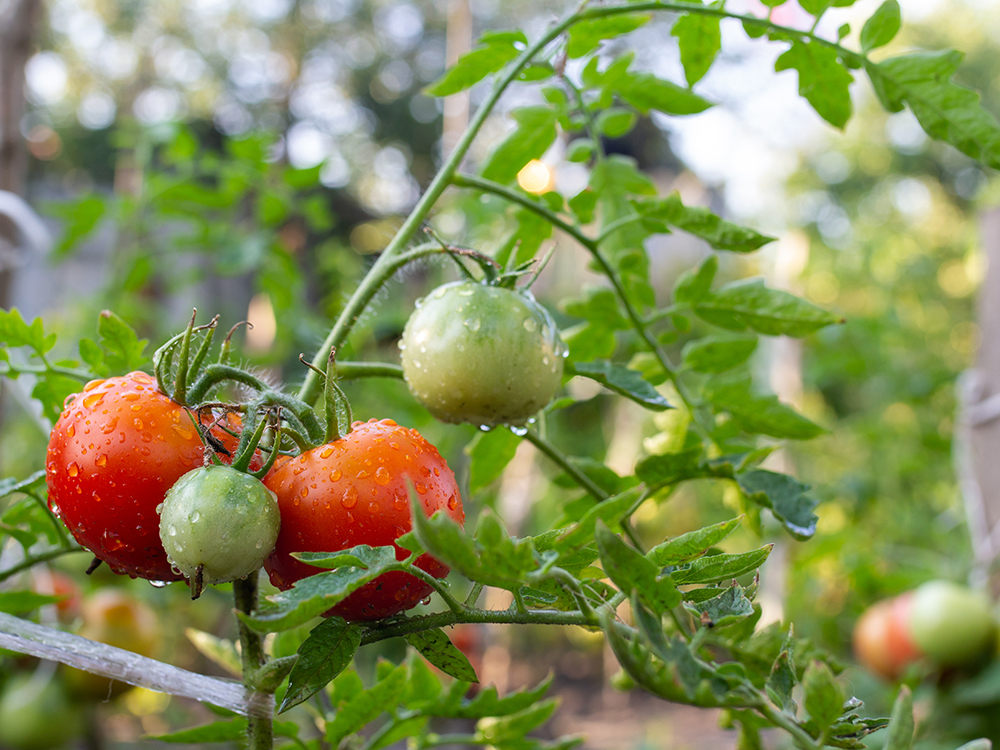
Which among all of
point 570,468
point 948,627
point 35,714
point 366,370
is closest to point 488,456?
point 570,468

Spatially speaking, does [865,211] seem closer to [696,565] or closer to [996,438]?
[996,438]

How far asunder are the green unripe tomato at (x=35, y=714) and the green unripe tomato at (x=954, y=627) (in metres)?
1.51

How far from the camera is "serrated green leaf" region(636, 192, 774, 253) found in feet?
1.74

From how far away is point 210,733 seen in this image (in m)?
0.50

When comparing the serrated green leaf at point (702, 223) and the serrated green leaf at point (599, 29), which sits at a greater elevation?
the serrated green leaf at point (599, 29)

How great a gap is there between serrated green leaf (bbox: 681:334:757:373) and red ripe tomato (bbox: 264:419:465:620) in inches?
13.8

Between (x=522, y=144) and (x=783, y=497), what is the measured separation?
345 millimetres

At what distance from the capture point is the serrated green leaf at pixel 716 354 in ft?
2.17

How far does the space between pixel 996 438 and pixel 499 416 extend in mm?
1466

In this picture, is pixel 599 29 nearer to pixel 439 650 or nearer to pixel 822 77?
pixel 822 77

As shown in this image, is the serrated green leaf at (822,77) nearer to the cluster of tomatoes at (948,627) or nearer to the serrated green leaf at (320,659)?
the serrated green leaf at (320,659)

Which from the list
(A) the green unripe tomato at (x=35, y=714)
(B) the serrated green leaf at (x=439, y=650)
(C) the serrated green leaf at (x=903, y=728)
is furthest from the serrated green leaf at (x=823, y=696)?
(A) the green unripe tomato at (x=35, y=714)

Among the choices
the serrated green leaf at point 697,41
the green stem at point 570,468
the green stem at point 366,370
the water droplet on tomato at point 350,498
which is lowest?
the green stem at point 570,468

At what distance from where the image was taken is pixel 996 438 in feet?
4.95
